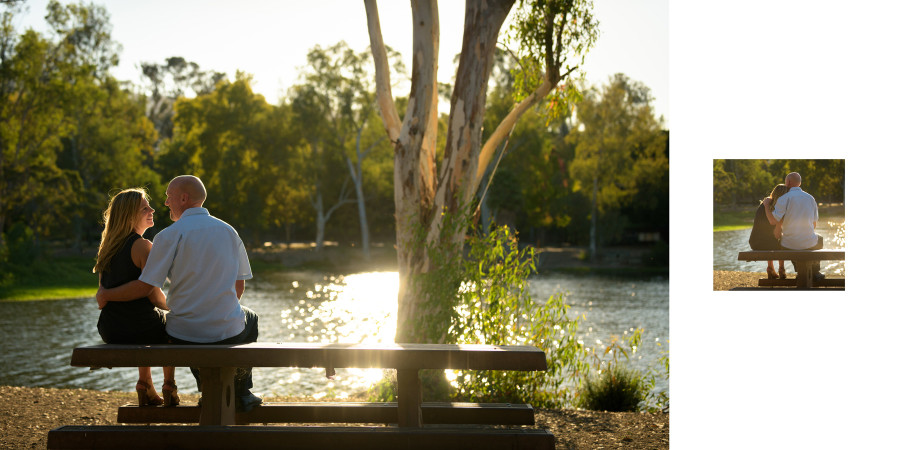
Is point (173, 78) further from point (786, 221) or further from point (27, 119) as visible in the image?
point (786, 221)

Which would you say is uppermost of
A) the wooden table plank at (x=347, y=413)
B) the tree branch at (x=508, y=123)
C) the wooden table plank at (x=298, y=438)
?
the tree branch at (x=508, y=123)

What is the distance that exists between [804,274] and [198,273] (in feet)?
11.8

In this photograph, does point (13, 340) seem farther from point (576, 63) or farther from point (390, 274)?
point (390, 274)

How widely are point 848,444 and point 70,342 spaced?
11033 millimetres

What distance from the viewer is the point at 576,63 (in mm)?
7023

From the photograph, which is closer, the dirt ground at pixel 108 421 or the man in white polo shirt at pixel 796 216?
the dirt ground at pixel 108 421

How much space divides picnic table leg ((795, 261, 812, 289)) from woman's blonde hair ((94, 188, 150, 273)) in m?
3.77

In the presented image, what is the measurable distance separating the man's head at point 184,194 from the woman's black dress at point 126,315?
0.89 feet

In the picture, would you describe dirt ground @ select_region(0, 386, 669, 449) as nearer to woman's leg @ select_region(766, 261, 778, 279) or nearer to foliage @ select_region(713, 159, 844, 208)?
woman's leg @ select_region(766, 261, 778, 279)

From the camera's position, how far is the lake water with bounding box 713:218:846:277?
5.30 m

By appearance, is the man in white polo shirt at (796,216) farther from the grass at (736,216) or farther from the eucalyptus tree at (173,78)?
the eucalyptus tree at (173,78)

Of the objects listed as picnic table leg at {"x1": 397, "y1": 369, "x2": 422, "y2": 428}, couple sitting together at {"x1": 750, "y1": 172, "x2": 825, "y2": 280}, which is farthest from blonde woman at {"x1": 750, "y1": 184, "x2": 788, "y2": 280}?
picnic table leg at {"x1": 397, "y1": 369, "x2": 422, "y2": 428}

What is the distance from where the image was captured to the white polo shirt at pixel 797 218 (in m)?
5.40

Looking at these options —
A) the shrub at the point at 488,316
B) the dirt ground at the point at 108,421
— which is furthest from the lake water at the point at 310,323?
the dirt ground at the point at 108,421
